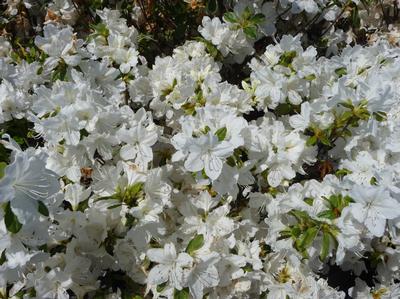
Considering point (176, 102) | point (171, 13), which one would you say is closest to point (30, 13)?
point (171, 13)

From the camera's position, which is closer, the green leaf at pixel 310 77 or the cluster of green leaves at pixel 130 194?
the cluster of green leaves at pixel 130 194

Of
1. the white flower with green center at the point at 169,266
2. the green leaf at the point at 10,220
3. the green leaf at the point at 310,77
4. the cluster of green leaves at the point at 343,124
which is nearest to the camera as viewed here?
the green leaf at the point at 10,220

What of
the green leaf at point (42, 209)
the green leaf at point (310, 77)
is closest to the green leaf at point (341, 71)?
the green leaf at point (310, 77)

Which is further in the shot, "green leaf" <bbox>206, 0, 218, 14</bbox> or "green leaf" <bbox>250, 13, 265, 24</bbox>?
"green leaf" <bbox>206, 0, 218, 14</bbox>

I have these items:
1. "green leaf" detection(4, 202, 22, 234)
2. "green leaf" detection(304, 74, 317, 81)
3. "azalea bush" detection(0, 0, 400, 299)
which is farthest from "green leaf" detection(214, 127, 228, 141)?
"green leaf" detection(4, 202, 22, 234)

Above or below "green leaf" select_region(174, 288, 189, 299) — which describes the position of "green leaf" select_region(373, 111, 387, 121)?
above

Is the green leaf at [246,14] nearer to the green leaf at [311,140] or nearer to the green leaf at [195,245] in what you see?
the green leaf at [311,140]

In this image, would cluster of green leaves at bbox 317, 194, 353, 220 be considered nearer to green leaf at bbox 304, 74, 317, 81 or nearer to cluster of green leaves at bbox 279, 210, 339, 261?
cluster of green leaves at bbox 279, 210, 339, 261

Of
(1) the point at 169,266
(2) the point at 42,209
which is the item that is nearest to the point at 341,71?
(1) the point at 169,266
